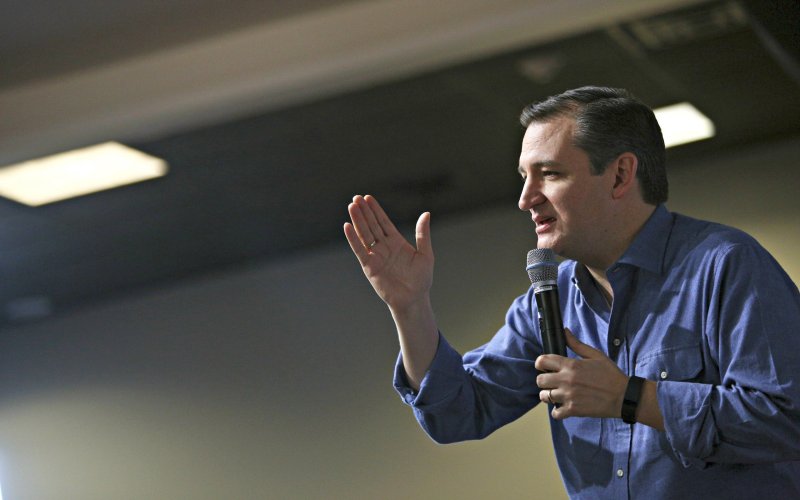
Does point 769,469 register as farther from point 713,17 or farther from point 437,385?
point 713,17

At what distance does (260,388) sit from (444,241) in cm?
158

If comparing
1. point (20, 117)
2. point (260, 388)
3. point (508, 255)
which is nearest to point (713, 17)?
point (508, 255)

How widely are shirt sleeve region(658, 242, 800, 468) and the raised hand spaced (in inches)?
20.1

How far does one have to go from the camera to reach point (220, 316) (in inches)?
269

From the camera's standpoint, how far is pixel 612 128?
1934 millimetres

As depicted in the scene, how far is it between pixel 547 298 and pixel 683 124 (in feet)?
12.4

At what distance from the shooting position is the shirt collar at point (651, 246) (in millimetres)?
1824

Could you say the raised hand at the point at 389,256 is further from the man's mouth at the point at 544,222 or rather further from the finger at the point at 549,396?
the finger at the point at 549,396

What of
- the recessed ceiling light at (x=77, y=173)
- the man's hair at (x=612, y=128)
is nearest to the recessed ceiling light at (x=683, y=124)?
the recessed ceiling light at (x=77, y=173)

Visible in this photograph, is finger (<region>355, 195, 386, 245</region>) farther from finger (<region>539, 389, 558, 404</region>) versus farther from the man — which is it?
finger (<region>539, 389, 558, 404</region>)

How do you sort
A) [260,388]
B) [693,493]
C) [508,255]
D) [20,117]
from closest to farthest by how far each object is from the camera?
A: 1. [693,493]
2. [20,117]
3. [508,255]
4. [260,388]

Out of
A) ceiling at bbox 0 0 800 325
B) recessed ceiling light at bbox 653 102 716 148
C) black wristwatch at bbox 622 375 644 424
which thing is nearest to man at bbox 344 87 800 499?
black wristwatch at bbox 622 375 644 424

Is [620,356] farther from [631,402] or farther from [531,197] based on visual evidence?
[531,197]

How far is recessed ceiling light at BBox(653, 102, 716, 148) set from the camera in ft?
16.8
